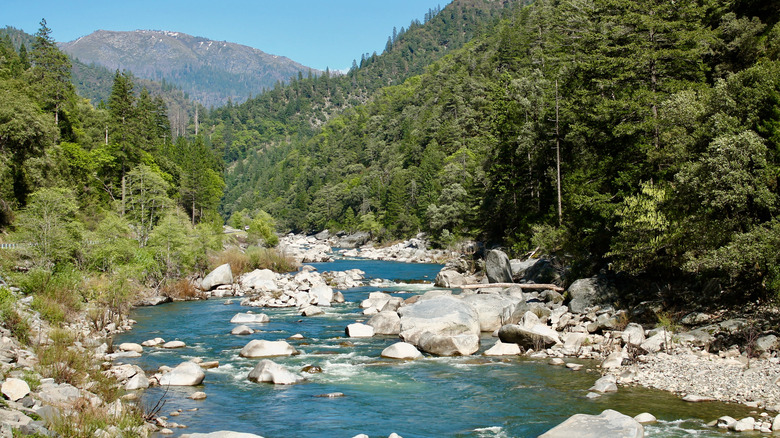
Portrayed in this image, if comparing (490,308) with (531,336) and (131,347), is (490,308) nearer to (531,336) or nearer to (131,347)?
(531,336)

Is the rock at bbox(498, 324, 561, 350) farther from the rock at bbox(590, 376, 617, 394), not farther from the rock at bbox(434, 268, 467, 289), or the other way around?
the rock at bbox(434, 268, 467, 289)

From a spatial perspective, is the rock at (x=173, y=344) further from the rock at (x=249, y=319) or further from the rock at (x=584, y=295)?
the rock at (x=584, y=295)

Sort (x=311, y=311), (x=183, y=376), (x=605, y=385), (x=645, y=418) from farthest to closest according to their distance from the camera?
1. (x=311, y=311)
2. (x=183, y=376)
3. (x=605, y=385)
4. (x=645, y=418)

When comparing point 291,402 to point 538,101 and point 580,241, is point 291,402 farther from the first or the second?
point 538,101

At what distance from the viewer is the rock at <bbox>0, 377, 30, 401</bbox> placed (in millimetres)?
9859

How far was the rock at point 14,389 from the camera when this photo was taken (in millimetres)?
9859

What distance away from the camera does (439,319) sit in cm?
2216

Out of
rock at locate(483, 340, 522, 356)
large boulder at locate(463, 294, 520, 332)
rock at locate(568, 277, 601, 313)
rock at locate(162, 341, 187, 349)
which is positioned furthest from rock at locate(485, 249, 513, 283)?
rock at locate(162, 341, 187, 349)

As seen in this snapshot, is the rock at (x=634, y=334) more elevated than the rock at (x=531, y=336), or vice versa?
the rock at (x=634, y=334)

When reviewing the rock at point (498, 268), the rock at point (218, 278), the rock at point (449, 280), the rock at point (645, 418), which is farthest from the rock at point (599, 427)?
the rock at point (218, 278)

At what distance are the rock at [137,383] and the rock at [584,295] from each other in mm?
18087

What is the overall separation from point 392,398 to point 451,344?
5.72m

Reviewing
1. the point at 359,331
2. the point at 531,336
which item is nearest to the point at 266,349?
the point at 359,331

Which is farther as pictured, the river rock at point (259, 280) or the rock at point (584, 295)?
the river rock at point (259, 280)
